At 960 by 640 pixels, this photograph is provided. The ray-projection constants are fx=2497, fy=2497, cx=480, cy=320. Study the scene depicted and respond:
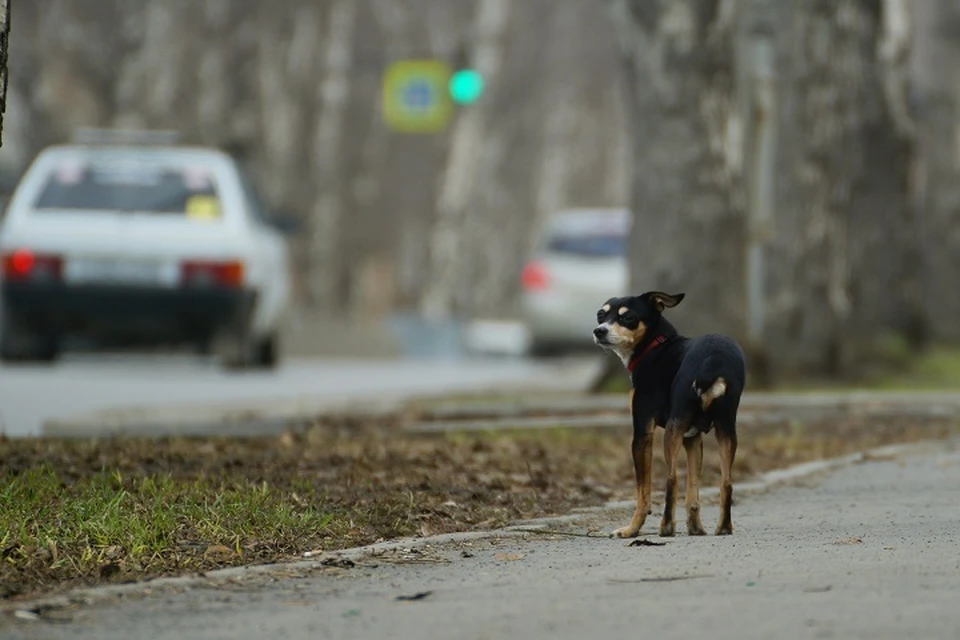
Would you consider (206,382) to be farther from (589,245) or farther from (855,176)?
(855,176)

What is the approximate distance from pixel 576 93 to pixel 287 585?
52949 millimetres

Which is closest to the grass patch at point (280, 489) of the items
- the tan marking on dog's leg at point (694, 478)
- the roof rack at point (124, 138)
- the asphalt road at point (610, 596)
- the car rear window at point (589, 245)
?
the asphalt road at point (610, 596)

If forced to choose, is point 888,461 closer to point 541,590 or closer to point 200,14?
point 541,590

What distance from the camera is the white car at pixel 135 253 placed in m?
20.6

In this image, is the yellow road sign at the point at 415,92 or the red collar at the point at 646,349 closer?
the red collar at the point at 646,349

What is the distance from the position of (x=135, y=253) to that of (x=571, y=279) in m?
8.57

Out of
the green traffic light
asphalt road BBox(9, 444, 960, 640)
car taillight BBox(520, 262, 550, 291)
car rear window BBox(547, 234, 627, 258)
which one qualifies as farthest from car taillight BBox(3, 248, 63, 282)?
the green traffic light

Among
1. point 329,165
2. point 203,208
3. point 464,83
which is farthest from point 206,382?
point 329,165

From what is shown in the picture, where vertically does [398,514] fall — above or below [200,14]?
below

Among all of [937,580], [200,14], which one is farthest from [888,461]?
[200,14]

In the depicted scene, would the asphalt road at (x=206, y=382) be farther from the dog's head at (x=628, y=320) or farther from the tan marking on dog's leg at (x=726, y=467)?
the tan marking on dog's leg at (x=726, y=467)

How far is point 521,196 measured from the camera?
58250 millimetres

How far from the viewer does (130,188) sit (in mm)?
21312

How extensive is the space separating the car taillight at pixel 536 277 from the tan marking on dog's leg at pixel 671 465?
19.0 meters
